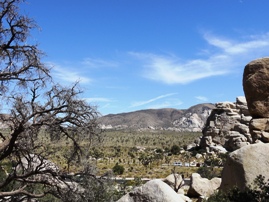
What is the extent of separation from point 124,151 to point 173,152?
680 inches

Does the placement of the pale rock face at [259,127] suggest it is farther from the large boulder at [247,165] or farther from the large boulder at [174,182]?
the large boulder at [174,182]

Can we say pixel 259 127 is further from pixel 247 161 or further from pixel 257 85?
pixel 247 161

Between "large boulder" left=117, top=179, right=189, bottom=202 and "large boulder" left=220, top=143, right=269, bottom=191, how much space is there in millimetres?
5573

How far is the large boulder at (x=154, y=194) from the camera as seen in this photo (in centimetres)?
1417

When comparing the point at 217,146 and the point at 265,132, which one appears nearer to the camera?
the point at 265,132

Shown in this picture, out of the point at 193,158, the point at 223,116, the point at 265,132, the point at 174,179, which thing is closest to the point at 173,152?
the point at 193,158

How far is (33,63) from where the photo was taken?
38.0ft

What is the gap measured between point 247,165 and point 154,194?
6785 mm

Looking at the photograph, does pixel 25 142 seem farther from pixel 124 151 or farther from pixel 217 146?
pixel 124 151

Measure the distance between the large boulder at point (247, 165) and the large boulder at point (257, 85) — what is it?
11.8 m

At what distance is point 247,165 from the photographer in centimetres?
1883

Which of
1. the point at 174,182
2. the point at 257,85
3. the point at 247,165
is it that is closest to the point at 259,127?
the point at 257,85

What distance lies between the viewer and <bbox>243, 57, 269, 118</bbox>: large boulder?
99.2 ft

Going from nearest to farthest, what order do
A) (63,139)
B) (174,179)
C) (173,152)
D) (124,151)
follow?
(63,139)
(174,179)
(173,152)
(124,151)
